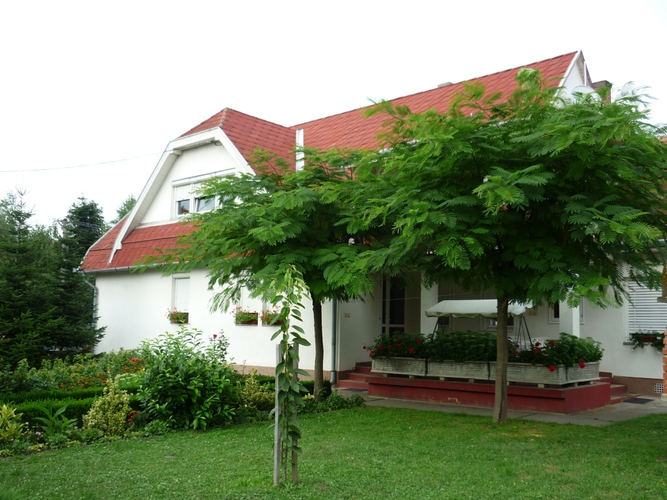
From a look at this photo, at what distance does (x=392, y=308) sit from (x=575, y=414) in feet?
23.4

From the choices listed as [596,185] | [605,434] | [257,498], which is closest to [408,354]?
[605,434]

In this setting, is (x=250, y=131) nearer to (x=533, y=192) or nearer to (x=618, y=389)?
(x=618, y=389)

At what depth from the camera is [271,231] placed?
9828mm

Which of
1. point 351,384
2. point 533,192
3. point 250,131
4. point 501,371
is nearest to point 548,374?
point 501,371

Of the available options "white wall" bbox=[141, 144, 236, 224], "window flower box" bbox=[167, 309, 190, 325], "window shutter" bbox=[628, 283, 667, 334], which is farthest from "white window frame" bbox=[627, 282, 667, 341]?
"window flower box" bbox=[167, 309, 190, 325]

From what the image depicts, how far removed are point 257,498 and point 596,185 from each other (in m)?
5.71

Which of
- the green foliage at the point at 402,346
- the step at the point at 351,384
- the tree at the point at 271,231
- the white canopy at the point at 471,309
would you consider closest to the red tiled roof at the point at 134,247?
the step at the point at 351,384

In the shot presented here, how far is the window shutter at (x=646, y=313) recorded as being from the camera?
1419 centimetres

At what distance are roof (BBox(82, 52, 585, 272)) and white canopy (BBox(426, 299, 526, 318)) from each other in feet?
16.1

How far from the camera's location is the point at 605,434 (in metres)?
9.34

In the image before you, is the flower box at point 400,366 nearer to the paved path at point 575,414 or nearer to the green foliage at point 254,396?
the paved path at point 575,414

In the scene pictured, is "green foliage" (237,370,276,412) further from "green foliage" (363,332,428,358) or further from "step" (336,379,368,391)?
"step" (336,379,368,391)

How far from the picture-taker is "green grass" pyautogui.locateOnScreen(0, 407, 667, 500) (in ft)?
20.0

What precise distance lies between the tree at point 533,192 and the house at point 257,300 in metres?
5.17
